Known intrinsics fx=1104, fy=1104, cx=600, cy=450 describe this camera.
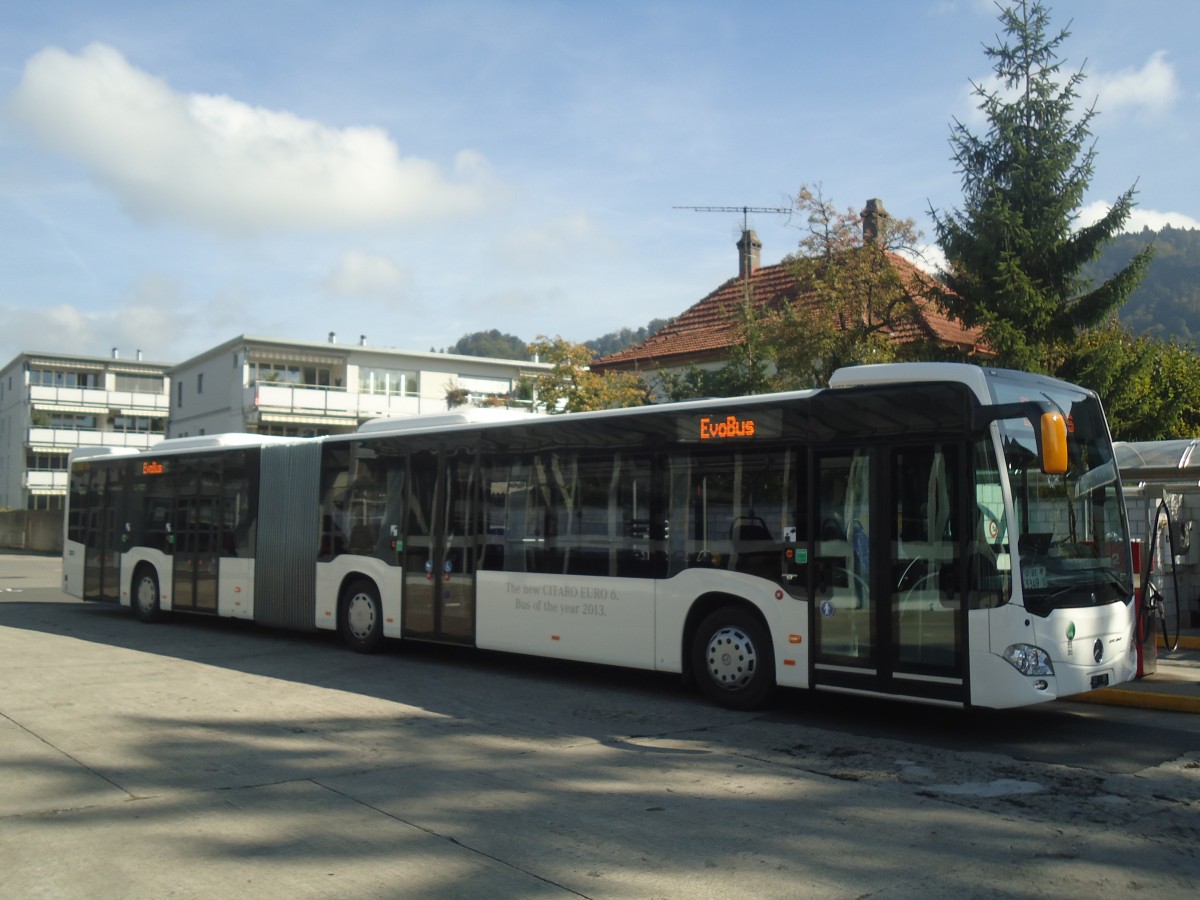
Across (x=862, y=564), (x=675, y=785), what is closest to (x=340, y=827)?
(x=675, y=785)

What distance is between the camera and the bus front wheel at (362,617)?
14508mm

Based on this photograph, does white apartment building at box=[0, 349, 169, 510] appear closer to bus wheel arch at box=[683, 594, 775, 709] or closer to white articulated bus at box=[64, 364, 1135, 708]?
Result: white articulated bus at box=[64, 364, 1135, 708]

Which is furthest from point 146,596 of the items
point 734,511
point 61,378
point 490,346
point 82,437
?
point 490,346

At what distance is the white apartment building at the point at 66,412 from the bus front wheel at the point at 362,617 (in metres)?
61.8

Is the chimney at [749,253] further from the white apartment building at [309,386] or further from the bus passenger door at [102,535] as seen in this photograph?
the bus passenger door at [102,535]

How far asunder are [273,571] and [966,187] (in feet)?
50.1

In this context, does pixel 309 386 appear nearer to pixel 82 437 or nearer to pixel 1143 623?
pixel 82 437

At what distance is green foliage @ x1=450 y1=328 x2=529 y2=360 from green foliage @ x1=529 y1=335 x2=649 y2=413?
73.7m

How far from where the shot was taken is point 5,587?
27469 mm

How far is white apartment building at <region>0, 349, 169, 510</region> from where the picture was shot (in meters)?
72.6

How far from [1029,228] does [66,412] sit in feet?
225

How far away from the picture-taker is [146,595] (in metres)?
18.9

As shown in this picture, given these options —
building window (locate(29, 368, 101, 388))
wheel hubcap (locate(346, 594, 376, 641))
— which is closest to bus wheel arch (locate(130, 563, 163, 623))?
wheel hubcap (locate(346, 594, 376, 641))

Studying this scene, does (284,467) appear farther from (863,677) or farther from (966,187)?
(966,187)
